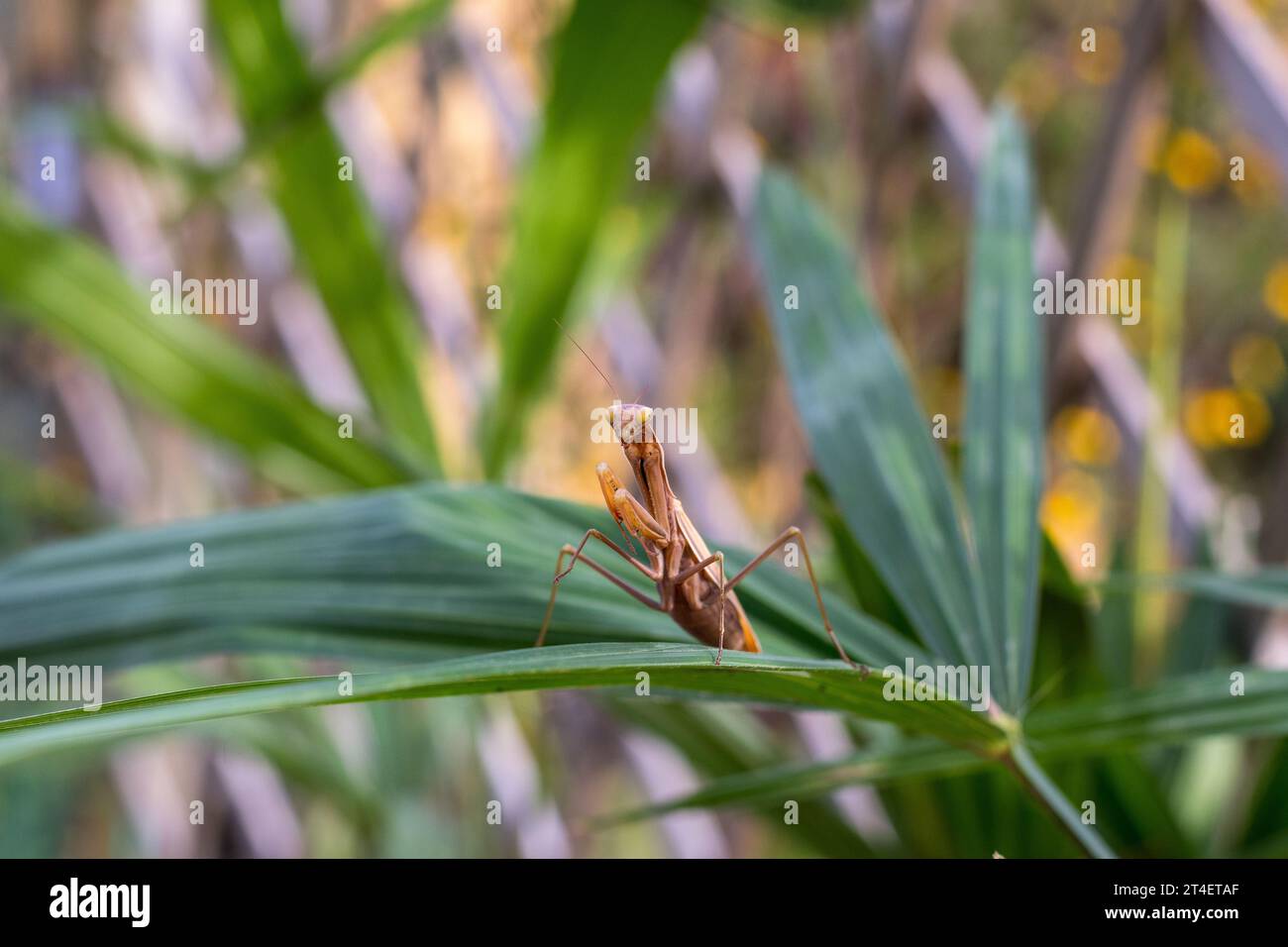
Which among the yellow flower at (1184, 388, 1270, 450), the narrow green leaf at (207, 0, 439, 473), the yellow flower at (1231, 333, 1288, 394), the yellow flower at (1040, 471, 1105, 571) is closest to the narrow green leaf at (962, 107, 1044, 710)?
the narrow green leaf at (207, 0, 439, 473)

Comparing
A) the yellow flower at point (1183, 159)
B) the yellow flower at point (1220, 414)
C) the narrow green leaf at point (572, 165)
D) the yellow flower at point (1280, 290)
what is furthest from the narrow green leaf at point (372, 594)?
the yellow flower at point (1220, 414)

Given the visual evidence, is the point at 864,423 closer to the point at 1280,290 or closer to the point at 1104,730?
the point at 1104,730

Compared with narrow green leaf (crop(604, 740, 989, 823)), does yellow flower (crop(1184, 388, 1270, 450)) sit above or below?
above

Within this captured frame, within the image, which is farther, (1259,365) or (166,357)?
(1259,365)

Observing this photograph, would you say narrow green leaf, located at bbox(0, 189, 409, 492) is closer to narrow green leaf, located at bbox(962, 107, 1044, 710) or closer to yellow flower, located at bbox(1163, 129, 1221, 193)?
narrow green leaf, located at bbox(962, 107, 1044, 710)

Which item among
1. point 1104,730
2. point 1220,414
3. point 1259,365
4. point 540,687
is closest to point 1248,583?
point 1104,730

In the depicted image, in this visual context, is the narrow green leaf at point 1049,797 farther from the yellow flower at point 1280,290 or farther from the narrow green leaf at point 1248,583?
the yellow flower at point 1280,290
